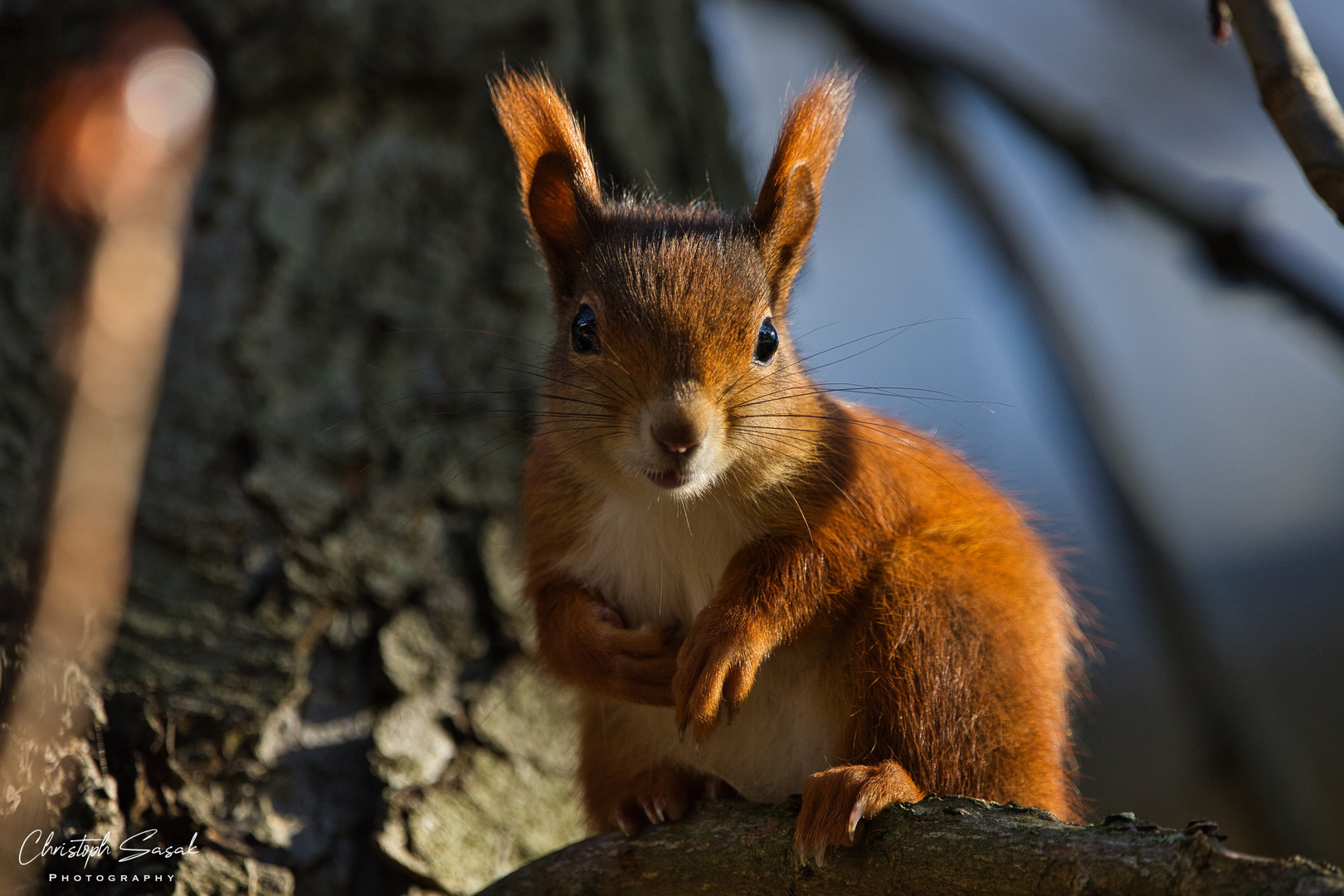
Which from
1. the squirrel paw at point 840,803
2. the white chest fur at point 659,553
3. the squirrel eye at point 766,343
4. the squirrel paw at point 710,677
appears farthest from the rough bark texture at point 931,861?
the squirrel eye at point 766,343

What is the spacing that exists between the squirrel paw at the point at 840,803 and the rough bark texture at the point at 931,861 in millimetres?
22

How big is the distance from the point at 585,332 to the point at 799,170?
511 millimetres

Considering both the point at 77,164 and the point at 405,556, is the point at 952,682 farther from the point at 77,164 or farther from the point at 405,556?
the point at 77,164

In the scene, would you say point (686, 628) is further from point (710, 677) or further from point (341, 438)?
point (341, 438)

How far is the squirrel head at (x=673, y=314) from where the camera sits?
1.84 m

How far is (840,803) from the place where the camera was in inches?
63.0

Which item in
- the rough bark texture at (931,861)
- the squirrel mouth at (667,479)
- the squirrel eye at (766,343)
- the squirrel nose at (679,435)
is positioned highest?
the squirrel eye at (766,343)

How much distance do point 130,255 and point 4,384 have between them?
0.43 metres

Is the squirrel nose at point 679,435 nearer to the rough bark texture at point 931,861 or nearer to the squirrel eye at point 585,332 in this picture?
the squirrel eye at point 585,332

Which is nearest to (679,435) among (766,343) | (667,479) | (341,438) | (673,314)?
(667,479)

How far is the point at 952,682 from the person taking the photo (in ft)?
6.28

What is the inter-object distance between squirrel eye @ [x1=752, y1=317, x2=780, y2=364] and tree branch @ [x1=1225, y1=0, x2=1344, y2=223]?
2.74 ft

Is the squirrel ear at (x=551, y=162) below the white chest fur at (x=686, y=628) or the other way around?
the other way around

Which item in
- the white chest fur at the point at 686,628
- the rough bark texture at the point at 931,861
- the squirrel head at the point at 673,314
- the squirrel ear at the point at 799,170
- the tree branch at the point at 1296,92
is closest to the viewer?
the rough bark texture at the point at 931,861
